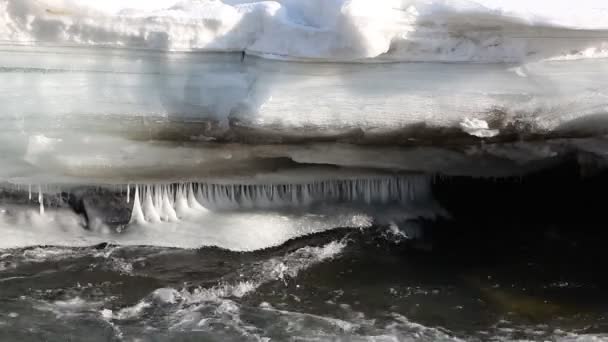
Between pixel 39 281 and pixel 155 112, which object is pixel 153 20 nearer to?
pixel 155 112

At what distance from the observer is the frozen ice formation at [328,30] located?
411 centimetres

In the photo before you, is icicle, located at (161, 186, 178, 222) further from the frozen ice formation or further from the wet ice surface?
the frozen ice formation

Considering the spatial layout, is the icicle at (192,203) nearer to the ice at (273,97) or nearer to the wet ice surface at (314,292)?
the wet ice surface at (314,292)

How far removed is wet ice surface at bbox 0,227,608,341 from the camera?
3699 mm

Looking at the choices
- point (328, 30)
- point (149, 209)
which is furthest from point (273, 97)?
point (149, 209)

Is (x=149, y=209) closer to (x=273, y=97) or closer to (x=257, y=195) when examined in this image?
(x=257, y=195)

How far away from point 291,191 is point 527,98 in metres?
1.54

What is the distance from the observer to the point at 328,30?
13.7 ft

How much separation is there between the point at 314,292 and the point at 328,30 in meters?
1.45

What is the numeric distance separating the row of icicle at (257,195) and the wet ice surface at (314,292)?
0.91 feet

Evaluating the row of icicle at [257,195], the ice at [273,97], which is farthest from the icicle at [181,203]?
the ice at [273,97]

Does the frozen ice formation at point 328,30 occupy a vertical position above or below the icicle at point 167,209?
above

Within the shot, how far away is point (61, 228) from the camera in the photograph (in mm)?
4484

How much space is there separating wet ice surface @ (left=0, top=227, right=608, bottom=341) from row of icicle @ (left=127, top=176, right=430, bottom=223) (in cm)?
28
